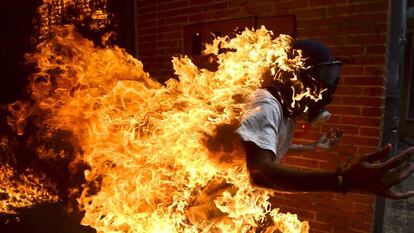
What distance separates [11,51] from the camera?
11.4 meters

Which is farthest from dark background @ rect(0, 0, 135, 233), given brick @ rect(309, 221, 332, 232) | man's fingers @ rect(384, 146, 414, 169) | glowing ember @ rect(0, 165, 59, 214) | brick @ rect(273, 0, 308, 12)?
man's fingers @ rect(384, 146, 414, 169)

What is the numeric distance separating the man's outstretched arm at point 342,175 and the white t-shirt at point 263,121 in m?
0.06

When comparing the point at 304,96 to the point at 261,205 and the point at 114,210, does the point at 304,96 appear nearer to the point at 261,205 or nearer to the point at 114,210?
the point at 261,205

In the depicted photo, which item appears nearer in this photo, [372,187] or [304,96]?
[372,187]

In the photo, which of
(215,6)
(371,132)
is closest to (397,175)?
(371,132)

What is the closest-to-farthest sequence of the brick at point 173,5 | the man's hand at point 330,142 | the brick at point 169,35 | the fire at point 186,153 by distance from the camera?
1. the fire at point 186,153
2. the man's hand at point 330,142
3. the brick at point 173,5
4. the brick at point 169,35

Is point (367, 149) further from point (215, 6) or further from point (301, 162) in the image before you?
point (215, 6)

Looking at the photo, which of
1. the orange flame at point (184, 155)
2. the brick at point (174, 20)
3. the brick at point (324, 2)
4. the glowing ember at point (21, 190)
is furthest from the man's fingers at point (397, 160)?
the glowing ember at point (21, 190)

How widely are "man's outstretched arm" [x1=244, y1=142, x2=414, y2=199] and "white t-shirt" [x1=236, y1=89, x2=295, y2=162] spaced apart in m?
0.06

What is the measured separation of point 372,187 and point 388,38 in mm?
2645

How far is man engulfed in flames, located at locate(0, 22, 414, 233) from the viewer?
257 cm

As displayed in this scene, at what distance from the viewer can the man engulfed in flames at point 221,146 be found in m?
2.57

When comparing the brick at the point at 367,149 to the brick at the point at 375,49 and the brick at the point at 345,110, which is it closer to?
the brick at the point at 345,110

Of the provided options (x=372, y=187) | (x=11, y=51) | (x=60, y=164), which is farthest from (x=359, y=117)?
(x=11, y=51)
